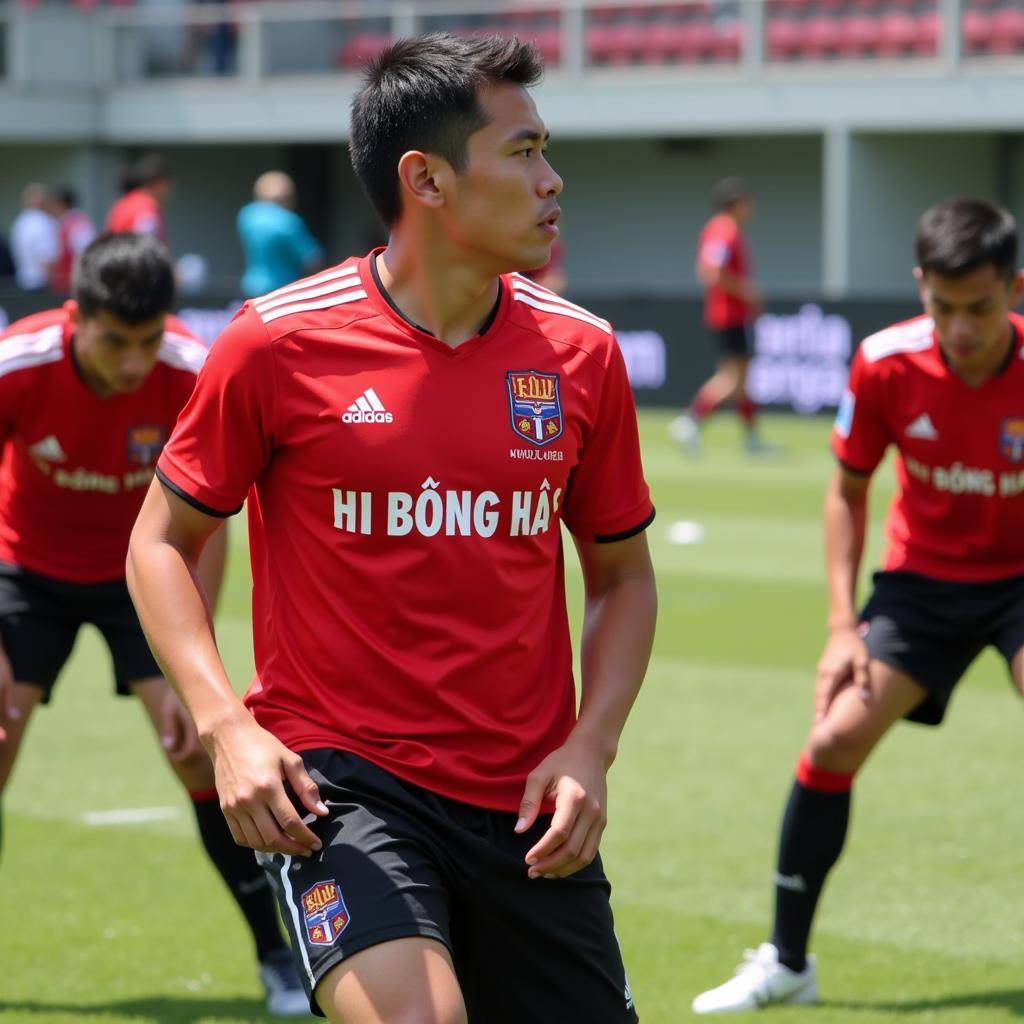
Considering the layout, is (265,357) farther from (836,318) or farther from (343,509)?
(836,318)

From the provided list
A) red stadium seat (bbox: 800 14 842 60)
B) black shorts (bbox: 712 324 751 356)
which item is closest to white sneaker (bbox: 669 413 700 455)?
black shorts (bbox: 712 324 751 356)

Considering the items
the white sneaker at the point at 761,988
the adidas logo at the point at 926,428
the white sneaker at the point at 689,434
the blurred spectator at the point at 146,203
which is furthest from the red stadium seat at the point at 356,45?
the white sneaker at the point at 761,988

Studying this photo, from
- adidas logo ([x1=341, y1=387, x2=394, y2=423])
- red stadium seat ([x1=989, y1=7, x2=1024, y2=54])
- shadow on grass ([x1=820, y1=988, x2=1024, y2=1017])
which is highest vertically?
red stadium seat ([x1=989, y1=7, x2=1024, y2=54])

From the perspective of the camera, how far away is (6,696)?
16.7 feet

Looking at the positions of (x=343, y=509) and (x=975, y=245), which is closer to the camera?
(x=343, y=509)

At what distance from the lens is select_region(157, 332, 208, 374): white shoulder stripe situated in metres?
5.63

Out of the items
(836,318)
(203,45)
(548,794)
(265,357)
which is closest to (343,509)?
(265,357)

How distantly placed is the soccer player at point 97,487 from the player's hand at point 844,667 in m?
1.61

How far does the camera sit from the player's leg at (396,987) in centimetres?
310

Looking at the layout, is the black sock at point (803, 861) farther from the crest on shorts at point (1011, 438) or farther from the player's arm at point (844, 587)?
the crest on shorts at point (1011, 438)

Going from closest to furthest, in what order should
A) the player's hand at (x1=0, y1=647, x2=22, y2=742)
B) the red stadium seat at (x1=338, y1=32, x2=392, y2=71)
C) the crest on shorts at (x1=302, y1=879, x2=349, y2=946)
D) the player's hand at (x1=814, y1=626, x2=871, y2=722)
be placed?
the crest on shorts at (x1=302, y1=879, x2=349, y2=946), the player's hand at (x1=0, y1=647, x2=22, y2=742), the player's hand at (x1=814, y1=626, x2=871, y2=722), the red stadium seat at (x1=338, y1=32, x2=392, y2=71)

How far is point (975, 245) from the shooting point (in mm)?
5230

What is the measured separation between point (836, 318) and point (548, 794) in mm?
17401

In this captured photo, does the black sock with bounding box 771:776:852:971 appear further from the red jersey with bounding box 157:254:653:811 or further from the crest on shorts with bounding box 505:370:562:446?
the crest on shorts with bounding box 505:370:562:446
